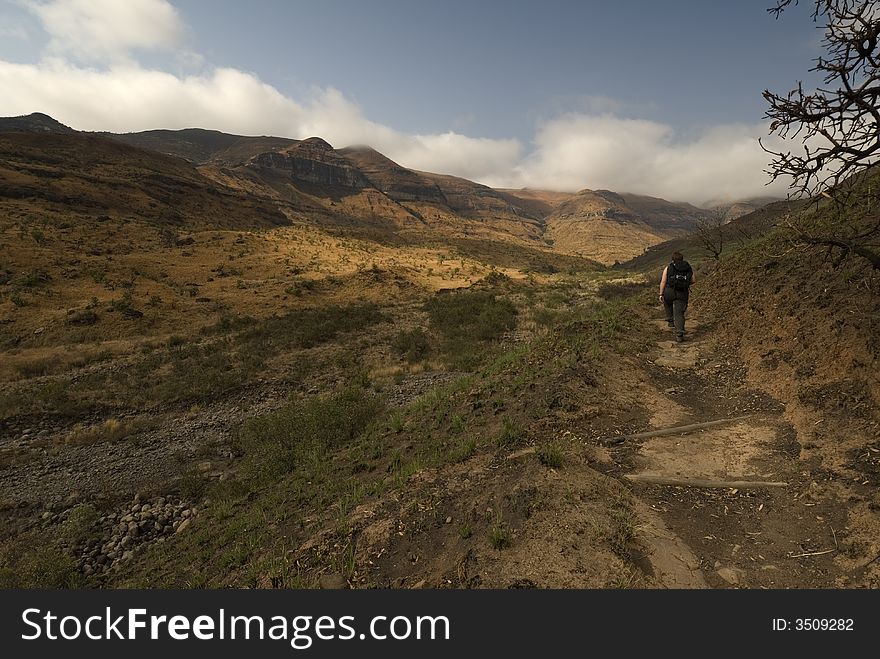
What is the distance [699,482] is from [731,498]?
340 mm

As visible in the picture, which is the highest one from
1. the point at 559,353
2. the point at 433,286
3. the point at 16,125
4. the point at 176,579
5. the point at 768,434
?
the point at 16,125

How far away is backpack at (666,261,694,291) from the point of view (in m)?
10.1

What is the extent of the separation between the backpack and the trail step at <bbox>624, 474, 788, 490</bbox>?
6656 millimetres

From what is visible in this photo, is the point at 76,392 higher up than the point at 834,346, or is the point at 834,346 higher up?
the point at 834,346

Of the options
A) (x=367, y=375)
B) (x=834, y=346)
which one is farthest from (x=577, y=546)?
(x=367, y=375)

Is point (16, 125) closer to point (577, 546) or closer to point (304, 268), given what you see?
point (304, 268)

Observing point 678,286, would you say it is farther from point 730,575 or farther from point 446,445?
point 730,575

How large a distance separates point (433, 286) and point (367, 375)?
20184 millimetres

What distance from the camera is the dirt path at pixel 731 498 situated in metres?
3.50

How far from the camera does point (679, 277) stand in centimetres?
1009

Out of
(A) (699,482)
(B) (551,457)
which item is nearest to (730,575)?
(A) (699,482)

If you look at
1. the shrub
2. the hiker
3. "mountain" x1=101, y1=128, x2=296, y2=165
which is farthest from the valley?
"mountain" x1=101, y1=128, x2=296, y2=165

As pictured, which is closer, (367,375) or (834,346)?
(834,346)

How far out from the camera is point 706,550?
3793mm
